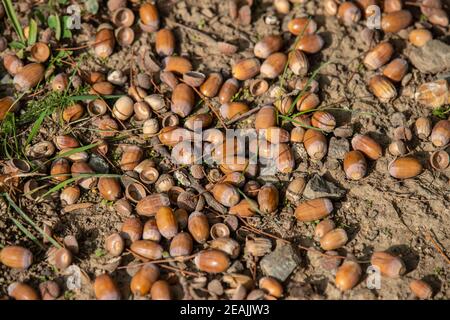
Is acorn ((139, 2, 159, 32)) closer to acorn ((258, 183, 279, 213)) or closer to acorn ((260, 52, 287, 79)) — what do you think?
acorn ((260, 52, 287, 79))

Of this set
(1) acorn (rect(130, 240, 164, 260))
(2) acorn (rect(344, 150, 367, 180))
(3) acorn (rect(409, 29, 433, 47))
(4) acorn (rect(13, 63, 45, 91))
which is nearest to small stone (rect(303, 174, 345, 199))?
(2) acorn (rect(344, 150, 367, 180))

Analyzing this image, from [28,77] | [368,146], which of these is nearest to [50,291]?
[28,77]

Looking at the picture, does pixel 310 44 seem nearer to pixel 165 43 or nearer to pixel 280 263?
pixel 165 43

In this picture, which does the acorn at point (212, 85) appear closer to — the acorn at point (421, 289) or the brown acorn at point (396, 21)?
the brown acorn at point (396, 21)


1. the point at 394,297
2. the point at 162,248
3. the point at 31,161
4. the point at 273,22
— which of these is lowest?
the point at 394,297

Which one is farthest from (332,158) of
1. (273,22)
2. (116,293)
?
(116,293)

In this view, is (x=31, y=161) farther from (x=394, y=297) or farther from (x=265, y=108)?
(x=394, y=297)
